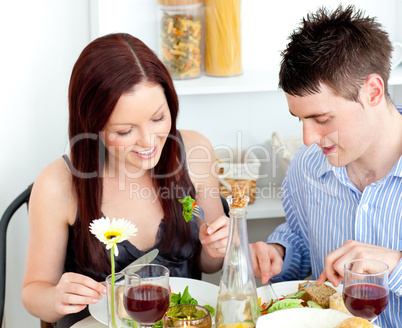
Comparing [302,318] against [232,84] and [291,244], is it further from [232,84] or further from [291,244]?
A: [232,84]

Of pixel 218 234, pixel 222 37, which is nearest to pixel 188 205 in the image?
pixel 218 234

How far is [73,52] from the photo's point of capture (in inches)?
90.5

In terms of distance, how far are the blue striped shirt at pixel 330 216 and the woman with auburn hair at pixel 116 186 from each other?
0.80 ft

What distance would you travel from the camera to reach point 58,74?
229 cm

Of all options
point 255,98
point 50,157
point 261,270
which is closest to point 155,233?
point 261,270

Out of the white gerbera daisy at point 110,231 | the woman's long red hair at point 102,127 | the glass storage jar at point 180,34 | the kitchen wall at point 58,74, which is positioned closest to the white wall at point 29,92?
the kitchen wall at point 58,74

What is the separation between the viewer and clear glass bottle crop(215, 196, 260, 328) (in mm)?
1174

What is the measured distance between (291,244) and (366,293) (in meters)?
0.66

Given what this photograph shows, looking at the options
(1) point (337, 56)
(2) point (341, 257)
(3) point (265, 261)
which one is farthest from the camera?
(3) point (265, 261)

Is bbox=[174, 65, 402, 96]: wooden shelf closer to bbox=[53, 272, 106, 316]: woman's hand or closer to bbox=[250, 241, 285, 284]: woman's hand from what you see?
bbox=[250, 241, 285, 284]: woman's hand

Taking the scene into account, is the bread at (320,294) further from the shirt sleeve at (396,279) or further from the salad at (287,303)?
the shirt sleeve at (396,279)

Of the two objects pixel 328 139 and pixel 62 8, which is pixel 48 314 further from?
pixel 62 8

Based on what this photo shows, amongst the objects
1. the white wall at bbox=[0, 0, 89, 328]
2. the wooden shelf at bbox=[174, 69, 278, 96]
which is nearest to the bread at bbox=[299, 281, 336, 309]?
the wooden shelf at bbox=[174, 69, 278, 96]

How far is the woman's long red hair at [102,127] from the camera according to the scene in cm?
155
